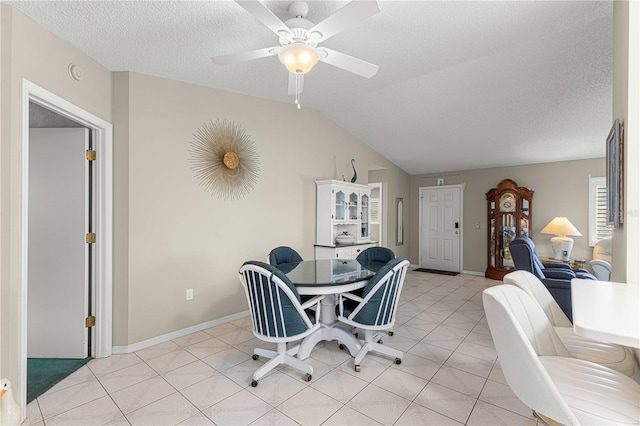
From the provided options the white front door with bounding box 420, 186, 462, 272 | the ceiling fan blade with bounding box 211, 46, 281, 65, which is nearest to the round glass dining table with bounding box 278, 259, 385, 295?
the ceiling fan blade with bounding box 211, 46, 281, 65

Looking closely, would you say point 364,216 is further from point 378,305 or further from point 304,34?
point 304,34

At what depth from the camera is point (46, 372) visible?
2.33 metres

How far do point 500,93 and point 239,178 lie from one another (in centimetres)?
327

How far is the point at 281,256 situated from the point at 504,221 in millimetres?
4642

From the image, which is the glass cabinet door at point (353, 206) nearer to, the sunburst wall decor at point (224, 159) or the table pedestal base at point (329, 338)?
the sunburst wall decor at point (224, 159)

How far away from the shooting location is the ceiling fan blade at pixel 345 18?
150cm

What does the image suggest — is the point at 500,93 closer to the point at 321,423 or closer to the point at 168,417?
the point at 321,423

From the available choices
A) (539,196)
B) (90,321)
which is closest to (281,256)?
(90,321)

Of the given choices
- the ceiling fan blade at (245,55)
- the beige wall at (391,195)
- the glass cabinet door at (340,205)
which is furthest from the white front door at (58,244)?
the beige wall at (391,195)

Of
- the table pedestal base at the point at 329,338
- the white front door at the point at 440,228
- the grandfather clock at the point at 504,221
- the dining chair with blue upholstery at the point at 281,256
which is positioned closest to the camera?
the table pedestal base at the point at 329,338

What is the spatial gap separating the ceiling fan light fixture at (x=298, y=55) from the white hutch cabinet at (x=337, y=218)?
8.12 feet

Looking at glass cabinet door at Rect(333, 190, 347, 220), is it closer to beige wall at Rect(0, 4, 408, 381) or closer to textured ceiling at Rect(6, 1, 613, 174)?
beige wall at Rect(0, 4, 408, 381)

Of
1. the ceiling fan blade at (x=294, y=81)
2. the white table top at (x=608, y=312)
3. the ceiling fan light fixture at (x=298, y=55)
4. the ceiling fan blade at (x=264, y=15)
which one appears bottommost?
the white table top at (x=608, y=312)

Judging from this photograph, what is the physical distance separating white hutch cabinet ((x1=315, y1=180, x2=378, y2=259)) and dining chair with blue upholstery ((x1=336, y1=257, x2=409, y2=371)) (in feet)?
6.26
